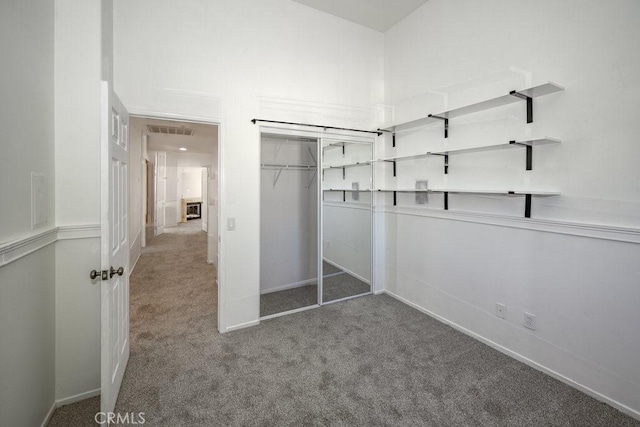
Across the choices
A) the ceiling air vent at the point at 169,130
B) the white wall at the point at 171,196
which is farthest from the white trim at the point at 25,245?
the white wall at the point at 171,196

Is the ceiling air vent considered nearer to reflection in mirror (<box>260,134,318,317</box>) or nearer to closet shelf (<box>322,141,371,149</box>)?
reflection in mirror (<box>260,134,318,317</box>)

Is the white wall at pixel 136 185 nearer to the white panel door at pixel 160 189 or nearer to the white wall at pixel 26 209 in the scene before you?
the white panel door at pixel 160 189

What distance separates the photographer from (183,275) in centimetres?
457

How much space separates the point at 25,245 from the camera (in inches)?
56.6

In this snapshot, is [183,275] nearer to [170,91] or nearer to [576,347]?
[170,91]

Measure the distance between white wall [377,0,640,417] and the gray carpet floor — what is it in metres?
0.28

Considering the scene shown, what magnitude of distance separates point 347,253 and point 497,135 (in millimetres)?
2005

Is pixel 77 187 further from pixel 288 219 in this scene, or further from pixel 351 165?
pixel 351 165

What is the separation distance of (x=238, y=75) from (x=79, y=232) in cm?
186

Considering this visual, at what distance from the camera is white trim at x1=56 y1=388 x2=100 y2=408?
1851 millimetres

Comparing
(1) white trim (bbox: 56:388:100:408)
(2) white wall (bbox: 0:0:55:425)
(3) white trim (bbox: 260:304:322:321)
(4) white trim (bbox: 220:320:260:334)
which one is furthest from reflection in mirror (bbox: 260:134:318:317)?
(2) white wall (bbox: 0:0:55:425)

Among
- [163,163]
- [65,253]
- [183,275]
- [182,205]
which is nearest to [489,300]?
[65,253]

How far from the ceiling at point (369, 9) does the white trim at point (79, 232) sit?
2.90 meters

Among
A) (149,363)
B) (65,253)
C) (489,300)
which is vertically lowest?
(149,363)
